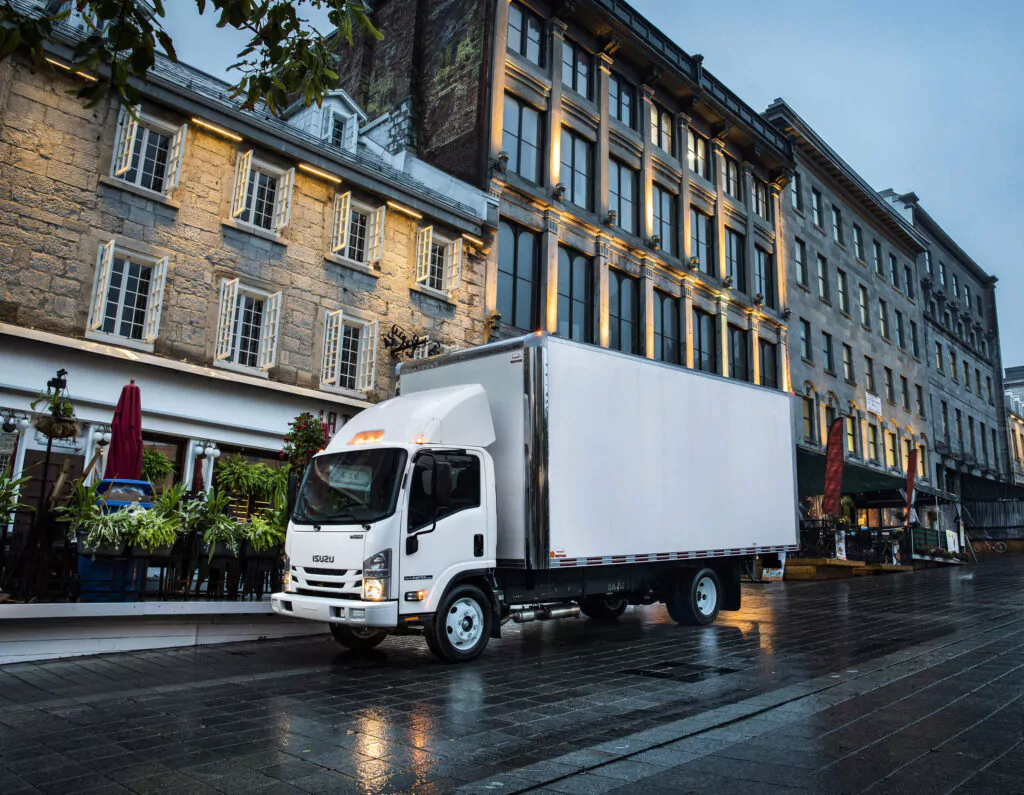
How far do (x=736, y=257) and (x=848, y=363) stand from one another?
1023 cm

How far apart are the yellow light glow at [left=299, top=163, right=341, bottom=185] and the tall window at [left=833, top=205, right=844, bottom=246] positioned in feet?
96.7

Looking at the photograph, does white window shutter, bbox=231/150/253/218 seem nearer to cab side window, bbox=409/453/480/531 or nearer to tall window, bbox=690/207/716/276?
cab side window, bbox=409/453/480/531

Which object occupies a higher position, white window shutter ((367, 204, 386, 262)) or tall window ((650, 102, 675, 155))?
tall window ((650, 102, 675, 155))

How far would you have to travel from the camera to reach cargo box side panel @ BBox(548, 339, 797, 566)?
9.82m

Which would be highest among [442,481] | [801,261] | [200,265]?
[801,261]

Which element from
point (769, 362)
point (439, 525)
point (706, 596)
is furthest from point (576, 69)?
point (439, 525)

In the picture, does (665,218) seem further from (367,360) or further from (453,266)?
(367,360)

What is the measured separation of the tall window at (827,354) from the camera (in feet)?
118

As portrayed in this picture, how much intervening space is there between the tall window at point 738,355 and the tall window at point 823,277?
8045 mm

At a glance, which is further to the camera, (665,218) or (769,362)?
(769,362)

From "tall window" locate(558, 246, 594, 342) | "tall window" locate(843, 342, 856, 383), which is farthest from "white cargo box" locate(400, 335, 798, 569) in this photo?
"tall window" locate(843, 342, 856, 383)

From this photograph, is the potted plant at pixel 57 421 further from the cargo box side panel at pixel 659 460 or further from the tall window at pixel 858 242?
the tall window at pixel 858 242

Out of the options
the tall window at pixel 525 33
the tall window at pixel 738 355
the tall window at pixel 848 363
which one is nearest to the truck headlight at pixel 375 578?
the tall window at pixel 525 33

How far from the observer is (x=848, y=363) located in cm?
3806
